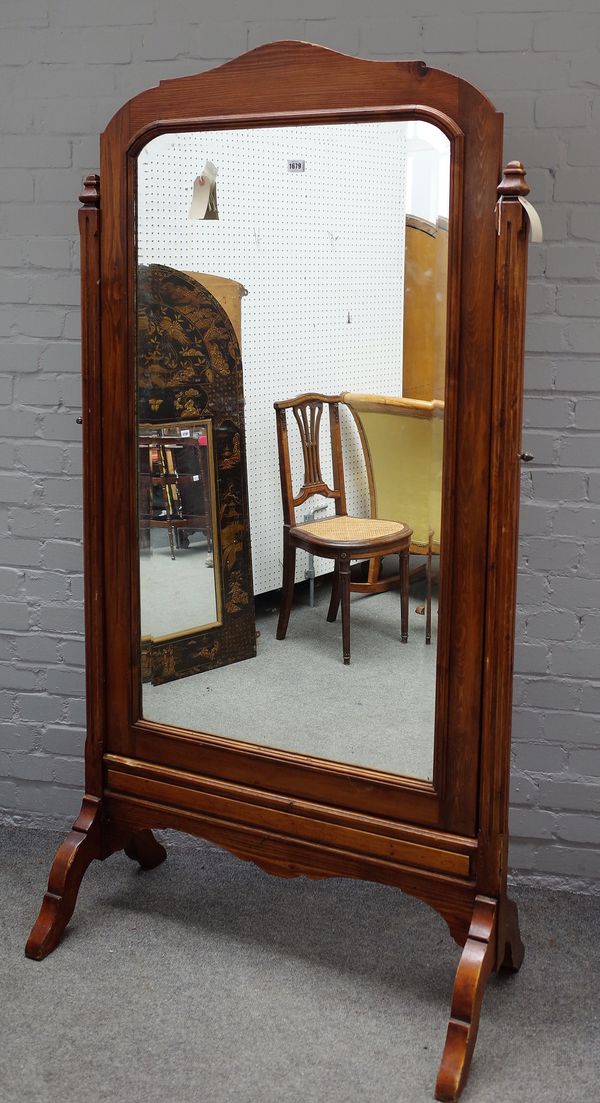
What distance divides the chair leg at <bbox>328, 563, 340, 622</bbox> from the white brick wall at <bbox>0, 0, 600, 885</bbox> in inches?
20.8

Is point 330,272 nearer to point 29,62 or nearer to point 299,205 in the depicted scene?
point 299,205

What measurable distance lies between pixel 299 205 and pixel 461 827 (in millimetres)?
Answer: 1128

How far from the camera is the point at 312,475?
1.98 m

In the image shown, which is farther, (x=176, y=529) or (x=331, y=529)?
(x=176, y=529)

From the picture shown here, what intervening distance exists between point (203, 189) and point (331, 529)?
65cm

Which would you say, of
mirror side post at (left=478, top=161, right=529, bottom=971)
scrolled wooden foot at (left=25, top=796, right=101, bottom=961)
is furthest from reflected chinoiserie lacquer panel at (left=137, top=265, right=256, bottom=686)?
mirror side post at (left=478, top=161, right=529, bottom=971)

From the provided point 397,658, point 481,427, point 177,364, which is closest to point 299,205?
point 177,364

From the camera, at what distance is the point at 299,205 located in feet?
6.12

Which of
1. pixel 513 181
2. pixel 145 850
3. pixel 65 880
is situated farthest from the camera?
pixel 145 850

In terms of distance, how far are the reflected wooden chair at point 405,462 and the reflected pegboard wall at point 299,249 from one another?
0.03 m

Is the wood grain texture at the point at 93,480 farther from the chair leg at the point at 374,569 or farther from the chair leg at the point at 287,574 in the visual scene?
the chair leg at the point at 374,569

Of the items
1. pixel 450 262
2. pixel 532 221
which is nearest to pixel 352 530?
pixel 450 262

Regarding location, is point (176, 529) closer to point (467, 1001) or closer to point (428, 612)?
point (428, 612)

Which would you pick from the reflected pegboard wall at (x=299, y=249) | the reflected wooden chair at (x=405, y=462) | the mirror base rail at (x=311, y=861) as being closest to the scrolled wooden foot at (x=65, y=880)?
the mirror base rail at (x=311, y=861)
